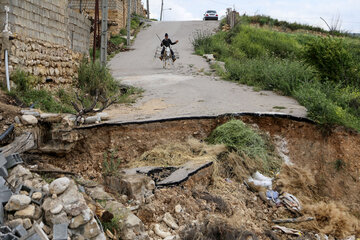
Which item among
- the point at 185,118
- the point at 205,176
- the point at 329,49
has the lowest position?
the point at 205,176

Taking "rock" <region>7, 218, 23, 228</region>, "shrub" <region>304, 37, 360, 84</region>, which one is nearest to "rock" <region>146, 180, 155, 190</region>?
"rock" <region>7, 218, 23, 228</region>

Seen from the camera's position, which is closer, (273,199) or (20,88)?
(273,199)

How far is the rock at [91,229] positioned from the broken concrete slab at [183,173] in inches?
66.5

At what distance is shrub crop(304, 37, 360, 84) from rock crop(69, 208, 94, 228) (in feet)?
29.6

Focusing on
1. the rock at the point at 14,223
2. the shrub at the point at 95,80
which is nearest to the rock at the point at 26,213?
the rock at the point at 14,223

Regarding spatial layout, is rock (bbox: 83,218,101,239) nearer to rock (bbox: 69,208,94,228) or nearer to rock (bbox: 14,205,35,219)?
rock (bbox: 69,208,94,228)

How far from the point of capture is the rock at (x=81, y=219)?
12.0ft

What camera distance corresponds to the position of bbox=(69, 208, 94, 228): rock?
12.0 ft

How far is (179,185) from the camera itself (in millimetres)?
5441

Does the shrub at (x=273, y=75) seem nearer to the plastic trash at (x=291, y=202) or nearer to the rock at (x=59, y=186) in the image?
the plastic trash at (x=291, y=202)

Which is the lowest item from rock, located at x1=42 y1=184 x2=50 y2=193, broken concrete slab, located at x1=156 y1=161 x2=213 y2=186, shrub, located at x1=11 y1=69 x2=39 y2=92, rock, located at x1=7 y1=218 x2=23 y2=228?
broken concrete slab, located at x1=156 y1=161 x2=213 y2=186

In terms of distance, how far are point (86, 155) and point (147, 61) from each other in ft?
39.2

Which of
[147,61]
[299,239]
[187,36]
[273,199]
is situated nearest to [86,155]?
[273,199]

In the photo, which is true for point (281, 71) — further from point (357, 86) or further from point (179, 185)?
point (179, 185)
